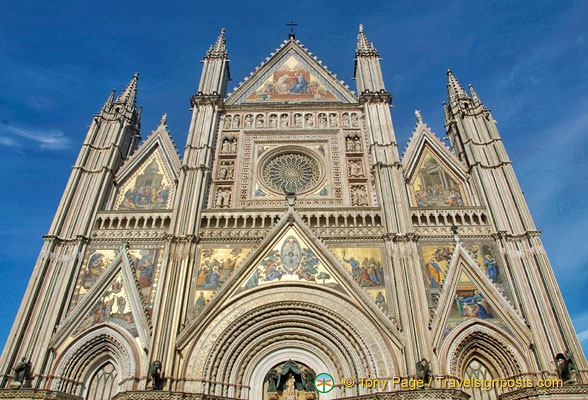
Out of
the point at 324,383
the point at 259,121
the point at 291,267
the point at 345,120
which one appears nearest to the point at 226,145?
the point at 259,121

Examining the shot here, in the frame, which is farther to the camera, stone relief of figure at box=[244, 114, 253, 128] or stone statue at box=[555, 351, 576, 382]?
stone relief of figure at box=[244, 114, 253, 128]

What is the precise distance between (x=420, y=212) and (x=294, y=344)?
6.93 meters

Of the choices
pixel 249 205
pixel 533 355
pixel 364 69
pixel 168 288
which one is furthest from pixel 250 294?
pixel 364 69

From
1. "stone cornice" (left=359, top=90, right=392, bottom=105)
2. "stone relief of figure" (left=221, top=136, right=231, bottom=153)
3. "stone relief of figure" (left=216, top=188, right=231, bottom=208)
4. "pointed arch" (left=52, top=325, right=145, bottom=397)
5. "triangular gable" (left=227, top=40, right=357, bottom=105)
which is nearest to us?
"pointed arch" (left=52, top=325, right=145, bottom=397)

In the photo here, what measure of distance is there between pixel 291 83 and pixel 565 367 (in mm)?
16561

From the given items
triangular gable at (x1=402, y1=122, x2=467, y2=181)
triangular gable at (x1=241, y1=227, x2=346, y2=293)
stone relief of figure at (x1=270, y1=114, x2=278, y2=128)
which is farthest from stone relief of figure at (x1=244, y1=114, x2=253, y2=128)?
triangular gable at (x1=402, y1=122, x2=467, y2=181)

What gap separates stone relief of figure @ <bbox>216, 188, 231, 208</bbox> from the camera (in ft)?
56.5

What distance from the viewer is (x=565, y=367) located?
1200cm

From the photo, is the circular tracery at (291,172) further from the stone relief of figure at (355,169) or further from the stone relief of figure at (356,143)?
the stone relief of figure at (356,143)

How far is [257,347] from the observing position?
Result: 1406cm

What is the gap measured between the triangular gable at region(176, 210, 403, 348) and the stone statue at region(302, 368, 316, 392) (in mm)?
2752

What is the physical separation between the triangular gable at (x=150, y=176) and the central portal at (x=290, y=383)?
25.0 ft

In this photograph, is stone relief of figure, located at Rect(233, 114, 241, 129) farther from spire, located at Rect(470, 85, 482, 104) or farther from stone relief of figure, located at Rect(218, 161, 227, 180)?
spire, located at Rect(470, 85, 482, 104)

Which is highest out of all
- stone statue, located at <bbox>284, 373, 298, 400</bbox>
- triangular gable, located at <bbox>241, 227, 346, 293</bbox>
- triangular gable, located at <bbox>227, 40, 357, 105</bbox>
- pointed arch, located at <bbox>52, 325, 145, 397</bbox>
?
triangular gable, located at <bbox>227, 40, 357, 105</bbox>
